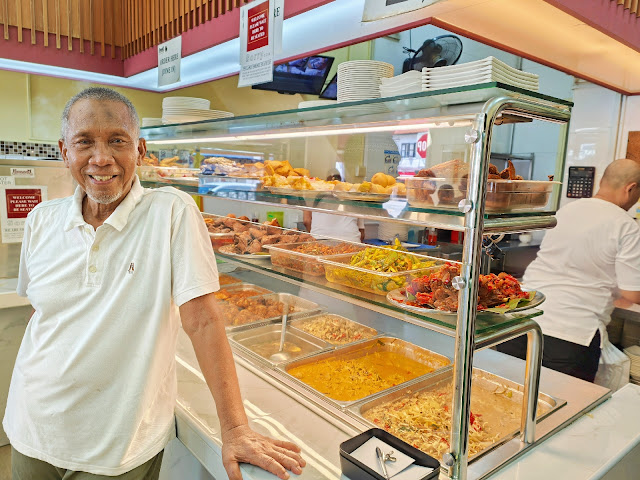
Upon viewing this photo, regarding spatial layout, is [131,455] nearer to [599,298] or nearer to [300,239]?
[300,239]

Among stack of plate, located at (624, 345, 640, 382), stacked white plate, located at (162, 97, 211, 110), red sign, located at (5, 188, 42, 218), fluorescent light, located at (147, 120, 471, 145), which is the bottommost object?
stack of plate, located at (624, 345, 640, 382)

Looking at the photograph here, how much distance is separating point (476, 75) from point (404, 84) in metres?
0.35

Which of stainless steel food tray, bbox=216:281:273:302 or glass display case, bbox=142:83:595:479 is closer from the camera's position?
glass display case, bbox=142:83:595:479

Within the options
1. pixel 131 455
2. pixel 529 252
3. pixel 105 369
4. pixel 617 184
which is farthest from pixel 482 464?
pixel 529 252

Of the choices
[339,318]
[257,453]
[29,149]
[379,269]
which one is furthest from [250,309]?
[29,149]

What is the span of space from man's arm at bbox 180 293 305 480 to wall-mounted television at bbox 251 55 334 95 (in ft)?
12.1

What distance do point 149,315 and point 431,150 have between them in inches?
43.0

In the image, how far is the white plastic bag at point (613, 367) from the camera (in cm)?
320

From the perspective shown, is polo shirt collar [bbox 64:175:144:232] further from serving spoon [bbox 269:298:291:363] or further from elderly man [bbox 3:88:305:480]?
serving spoon [bbox 269:298:291:363]

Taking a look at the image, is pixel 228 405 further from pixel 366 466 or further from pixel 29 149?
pixel 29 149

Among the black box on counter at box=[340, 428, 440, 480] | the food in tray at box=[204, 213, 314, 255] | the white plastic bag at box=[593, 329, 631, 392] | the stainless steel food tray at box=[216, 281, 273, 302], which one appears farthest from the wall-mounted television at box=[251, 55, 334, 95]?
the black box on counter at box=[340, 428, 440, 480]

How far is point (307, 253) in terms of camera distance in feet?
7.51

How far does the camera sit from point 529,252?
19.0 ft

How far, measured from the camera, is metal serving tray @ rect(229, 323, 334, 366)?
7.57ft
